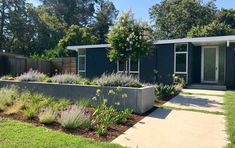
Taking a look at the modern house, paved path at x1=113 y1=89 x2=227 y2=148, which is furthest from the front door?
paved path at x1=113 y1=89 x2=227 y2=148

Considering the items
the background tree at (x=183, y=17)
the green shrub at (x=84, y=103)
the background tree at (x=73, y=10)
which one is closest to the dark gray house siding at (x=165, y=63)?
the green shrub at (x=84, y=103)

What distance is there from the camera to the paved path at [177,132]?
489 cm

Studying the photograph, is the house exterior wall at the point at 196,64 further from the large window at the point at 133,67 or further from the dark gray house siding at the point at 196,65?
the large window at the point at 133,67

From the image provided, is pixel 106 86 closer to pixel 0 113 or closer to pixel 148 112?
pixel 148 112

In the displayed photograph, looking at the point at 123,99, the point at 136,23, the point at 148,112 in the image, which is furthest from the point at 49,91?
the point at 136,23

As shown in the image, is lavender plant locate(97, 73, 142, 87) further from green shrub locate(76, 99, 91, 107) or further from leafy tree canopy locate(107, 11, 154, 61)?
leafy tree canopy locate(107, 11, 154, 61)

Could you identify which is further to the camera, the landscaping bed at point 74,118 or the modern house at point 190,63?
the modern house at point 190,63

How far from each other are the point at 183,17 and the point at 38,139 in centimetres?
3191

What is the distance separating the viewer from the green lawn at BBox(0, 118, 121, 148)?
4.46 m

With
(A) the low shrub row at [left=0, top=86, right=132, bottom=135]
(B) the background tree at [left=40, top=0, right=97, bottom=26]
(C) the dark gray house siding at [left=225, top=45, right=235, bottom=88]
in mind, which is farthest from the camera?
(B) the background tree at [left=40, top=0, right=97, bottom=26]

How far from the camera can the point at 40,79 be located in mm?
10445

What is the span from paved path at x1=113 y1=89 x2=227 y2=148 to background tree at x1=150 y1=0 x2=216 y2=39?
27.3 meters

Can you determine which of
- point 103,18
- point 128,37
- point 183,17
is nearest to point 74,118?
point 128,37

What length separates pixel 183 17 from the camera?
3378 centimetres
